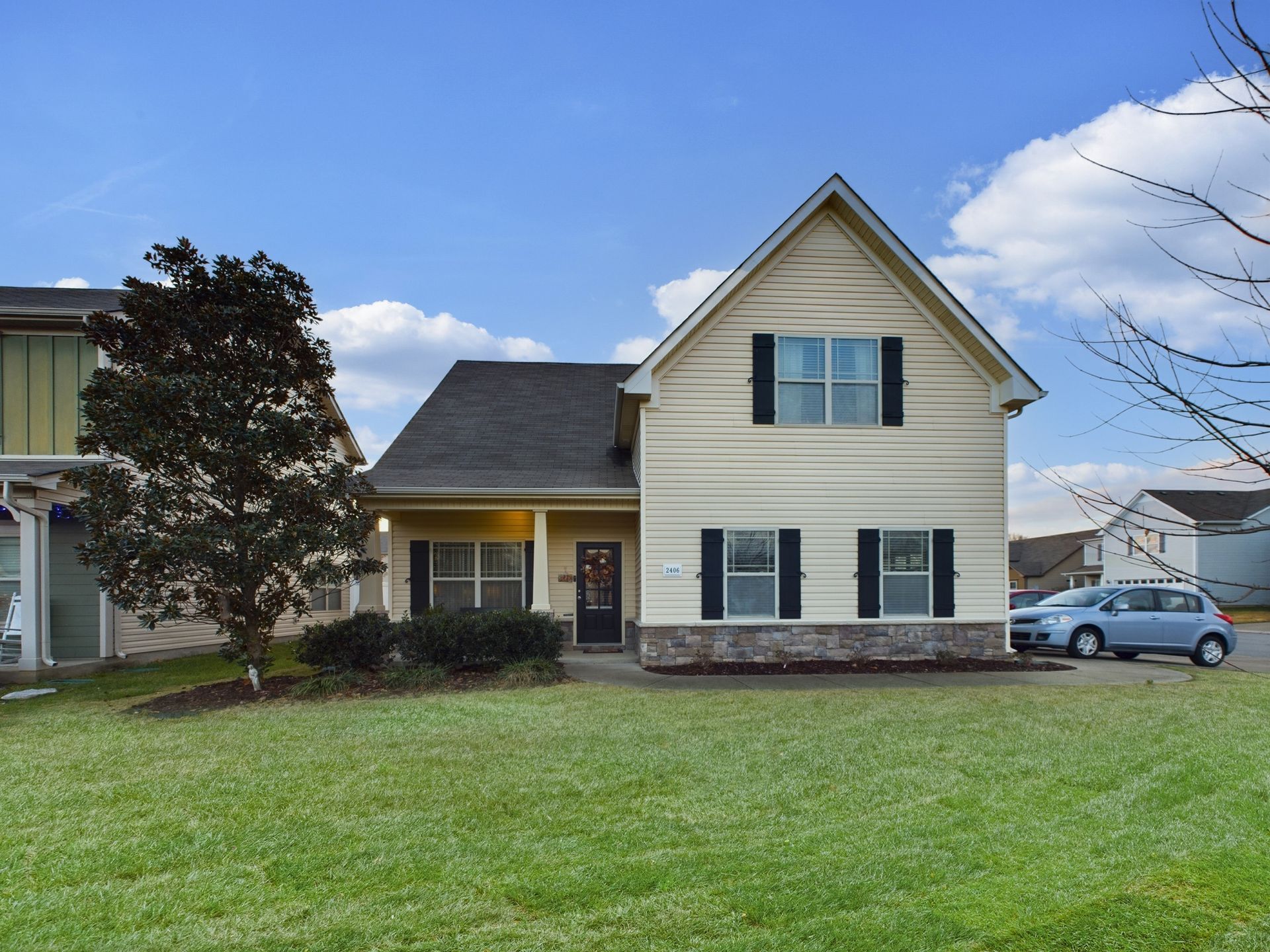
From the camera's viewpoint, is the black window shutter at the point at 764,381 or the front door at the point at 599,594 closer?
the black window shutter at the point at 764,381

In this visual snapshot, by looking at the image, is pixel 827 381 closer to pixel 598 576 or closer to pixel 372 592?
pixel 598 576

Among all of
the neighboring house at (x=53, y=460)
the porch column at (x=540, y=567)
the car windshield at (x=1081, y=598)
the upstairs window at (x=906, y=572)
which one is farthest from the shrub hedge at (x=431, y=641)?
the car windshield at (x=1081, y=598)

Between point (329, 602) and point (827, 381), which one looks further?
point (329, 602)

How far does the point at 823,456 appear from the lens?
13.8m

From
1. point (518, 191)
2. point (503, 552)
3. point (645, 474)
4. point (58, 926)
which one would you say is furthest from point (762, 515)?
point (58, 926)

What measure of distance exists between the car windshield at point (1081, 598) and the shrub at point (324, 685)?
513 inches

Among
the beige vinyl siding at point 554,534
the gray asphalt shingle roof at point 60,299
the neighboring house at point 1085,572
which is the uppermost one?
the gray asphalt shingle roof at point 60,299

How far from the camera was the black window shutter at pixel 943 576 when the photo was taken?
544 inches

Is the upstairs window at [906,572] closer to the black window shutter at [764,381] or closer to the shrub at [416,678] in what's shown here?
the black window shutter at [764,381]

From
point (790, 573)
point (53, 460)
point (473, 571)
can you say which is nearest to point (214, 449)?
point (53, 460)

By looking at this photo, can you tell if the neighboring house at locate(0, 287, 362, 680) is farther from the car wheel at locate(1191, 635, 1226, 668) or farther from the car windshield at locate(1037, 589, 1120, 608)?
the car wheel at locate(1191, 635, 1226, 668)

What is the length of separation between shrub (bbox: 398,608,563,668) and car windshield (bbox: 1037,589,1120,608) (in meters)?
10.3

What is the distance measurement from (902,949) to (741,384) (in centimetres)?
1085

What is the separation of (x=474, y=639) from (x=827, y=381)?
7120mm
